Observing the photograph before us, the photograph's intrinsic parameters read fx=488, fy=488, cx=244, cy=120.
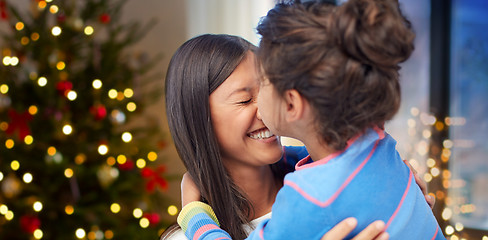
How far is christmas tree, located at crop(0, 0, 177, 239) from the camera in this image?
2592 mm

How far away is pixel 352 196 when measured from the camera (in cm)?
81

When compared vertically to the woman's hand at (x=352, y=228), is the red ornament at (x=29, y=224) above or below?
below

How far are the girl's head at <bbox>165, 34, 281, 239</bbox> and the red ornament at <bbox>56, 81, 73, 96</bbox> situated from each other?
1507 mm

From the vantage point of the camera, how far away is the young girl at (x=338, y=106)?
30.4 inches

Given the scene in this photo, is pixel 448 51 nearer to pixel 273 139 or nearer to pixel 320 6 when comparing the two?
pixel 273 139

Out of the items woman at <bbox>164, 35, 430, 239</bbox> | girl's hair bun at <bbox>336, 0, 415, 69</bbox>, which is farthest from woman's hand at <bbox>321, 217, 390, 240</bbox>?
woman at <bbox>164, 35, 430, 239</bbox>

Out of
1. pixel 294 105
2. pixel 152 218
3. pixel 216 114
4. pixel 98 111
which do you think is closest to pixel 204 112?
pixel 216 114

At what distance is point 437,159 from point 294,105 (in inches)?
118

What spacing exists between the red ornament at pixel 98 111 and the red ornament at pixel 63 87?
0.18 meters

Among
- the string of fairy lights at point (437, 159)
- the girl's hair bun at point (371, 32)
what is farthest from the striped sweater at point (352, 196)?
the string of fairy lights at point (437, 159)

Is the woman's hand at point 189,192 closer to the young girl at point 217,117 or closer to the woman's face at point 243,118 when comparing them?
the young girl at point 217,117

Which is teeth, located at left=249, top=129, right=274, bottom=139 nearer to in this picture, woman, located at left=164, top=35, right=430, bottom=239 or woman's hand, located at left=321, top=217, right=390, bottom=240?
woman, located at left=164, top=35, right=430, bottom=239

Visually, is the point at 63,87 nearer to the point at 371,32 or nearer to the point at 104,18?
the point at 104,18

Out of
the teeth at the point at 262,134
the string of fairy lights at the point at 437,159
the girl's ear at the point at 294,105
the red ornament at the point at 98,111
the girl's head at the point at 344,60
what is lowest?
the string of fairy lights at the point at 437,159
